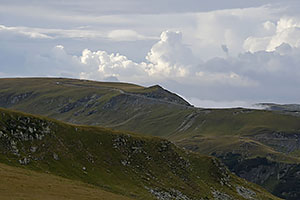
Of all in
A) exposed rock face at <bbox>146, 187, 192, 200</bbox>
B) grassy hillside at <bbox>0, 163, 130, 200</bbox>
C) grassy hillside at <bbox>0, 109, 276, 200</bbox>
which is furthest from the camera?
exposed rock face at <bbox>146, 187, 192, 200</bbox>

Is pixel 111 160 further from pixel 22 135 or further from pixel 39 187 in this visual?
pixel 39 187

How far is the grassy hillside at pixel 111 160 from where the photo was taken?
4188 inches

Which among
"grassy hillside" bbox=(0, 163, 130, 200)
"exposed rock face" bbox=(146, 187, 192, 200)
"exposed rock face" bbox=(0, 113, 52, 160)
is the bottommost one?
"exposed rock face" bbox=(146, 187, 192, 200)

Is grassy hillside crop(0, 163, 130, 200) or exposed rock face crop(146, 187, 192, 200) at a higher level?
grassy hillside crop(0, 163, 130, 200)

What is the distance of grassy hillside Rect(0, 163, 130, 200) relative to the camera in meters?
76.2

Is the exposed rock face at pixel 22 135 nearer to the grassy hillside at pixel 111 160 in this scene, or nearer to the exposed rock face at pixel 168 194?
the grassy hillside at pixel 111 160

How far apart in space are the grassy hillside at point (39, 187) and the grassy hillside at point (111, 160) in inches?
62.0

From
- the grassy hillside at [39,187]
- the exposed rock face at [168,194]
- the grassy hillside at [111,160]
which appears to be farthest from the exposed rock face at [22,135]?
the exposed rock face at [168,194]

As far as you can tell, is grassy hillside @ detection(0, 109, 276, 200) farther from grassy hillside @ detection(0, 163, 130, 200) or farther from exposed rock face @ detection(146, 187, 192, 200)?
grassy hillside @ detection(0, 163, 130, 200)

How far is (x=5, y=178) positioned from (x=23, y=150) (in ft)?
76.1

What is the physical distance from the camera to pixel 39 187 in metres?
83.6

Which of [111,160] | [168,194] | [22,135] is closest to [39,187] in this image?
[22,135]

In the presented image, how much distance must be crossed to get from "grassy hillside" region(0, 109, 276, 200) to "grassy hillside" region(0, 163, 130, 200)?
157 centimetres

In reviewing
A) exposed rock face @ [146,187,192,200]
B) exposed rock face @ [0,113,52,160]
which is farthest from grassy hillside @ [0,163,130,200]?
exposed rock face @ [146,187,192,200]
